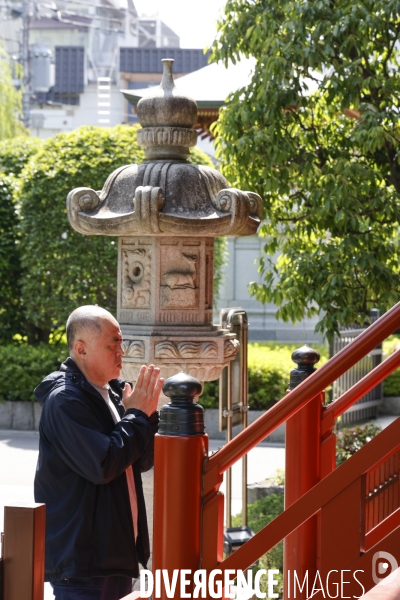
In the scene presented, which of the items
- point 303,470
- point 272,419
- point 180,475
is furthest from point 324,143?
point 180,475

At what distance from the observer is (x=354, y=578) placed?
2.68 m

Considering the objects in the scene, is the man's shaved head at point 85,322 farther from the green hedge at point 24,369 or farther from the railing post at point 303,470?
the green hedge at point 24,369

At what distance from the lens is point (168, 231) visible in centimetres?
482

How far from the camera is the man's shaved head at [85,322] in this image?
337 cm

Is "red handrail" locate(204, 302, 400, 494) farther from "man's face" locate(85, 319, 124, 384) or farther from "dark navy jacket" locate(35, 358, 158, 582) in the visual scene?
"man's face" locate(85, 319, 124, 384)

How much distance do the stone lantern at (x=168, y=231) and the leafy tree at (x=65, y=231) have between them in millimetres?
6459

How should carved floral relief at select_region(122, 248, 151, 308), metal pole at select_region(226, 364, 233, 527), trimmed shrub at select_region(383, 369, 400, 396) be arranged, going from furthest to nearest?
trimmed shrub at select_region(383, 369, 400, 396) → metal pole at select_region(226, 364, 233, 527) → carved floral relief at select_region(122, 248, 151, 308)

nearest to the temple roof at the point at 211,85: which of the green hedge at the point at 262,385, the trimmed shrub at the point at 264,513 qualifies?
the green hedge at the point at 262,385

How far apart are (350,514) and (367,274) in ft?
13.3

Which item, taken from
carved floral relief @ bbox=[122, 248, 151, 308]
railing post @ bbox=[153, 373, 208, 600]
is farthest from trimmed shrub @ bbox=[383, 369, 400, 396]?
railing post @ bbox=[153, 373, 208, 600]

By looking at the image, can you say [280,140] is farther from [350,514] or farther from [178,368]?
[350,514]

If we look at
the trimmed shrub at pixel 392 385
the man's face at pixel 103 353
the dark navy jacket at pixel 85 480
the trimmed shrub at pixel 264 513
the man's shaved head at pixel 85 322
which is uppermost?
the man's shaved head at pixel 85 322

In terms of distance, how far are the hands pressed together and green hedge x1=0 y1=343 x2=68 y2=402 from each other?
8018 mm

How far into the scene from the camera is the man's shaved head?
337 centimetres
